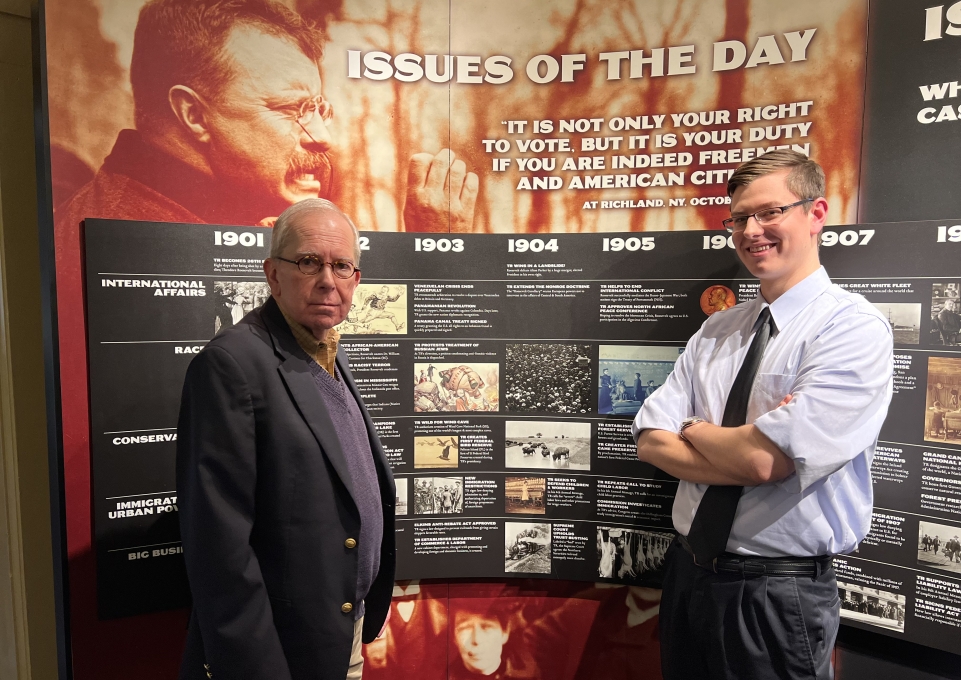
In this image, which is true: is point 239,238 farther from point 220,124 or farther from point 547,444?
point 547,444

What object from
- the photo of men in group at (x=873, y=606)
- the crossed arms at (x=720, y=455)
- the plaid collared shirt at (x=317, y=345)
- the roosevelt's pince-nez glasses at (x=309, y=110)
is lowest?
the photo of men in group at (x=873, y=606)

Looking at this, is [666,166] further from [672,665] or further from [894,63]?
[672,665]

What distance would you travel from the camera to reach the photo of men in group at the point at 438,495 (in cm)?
282

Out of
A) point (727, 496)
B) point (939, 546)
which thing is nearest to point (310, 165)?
point (727, 496)

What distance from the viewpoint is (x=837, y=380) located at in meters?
1.73

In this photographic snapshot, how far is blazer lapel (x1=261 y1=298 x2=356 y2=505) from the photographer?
5.46ft

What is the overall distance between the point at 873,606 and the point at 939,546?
371mm

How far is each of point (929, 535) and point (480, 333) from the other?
6.80 ft

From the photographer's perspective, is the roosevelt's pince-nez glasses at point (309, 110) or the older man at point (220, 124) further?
the roosevelt's pince-nez glasses at point (309, 110)

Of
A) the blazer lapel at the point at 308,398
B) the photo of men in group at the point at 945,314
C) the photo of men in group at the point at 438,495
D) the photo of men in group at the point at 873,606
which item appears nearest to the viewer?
the blazer lapel at the point at 308,398

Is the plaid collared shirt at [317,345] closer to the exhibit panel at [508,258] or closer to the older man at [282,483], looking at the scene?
the older man at [282,483]

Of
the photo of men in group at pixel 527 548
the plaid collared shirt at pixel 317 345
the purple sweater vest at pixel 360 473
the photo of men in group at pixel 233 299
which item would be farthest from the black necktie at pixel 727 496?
the photo of men in group at pixel 233 299

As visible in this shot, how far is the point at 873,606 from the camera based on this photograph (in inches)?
94.7

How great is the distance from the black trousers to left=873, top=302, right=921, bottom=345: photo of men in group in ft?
3.50
